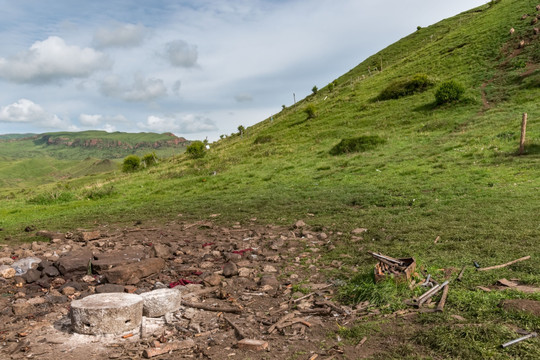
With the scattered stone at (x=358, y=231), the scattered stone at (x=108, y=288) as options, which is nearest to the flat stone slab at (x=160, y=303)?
the scattered stone at (x=108, y=288)

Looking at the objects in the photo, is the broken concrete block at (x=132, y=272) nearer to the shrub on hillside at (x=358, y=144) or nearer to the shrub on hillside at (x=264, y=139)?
the shrub on hillside at (x=358, y=144)

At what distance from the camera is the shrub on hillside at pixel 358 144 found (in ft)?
89.8

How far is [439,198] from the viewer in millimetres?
13875

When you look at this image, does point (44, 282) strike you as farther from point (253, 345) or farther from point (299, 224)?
point (299, 224)

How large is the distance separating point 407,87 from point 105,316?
143 feet

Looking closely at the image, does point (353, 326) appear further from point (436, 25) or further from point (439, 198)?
point (436, 25)

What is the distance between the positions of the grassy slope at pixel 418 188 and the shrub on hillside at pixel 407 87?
6.01ft

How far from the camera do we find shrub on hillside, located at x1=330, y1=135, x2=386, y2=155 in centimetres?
2738

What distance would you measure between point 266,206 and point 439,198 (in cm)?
781

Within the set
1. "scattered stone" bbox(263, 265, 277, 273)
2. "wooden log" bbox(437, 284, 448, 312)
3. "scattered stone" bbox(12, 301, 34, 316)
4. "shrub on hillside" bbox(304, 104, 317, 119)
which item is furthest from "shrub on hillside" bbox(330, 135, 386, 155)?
"scattered stone" bbox(12, 301, 34, 316)

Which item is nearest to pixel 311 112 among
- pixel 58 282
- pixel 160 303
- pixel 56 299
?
pixel 58 282

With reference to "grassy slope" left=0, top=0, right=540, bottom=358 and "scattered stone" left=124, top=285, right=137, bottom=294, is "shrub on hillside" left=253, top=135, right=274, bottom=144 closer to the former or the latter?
"grassy slope" left=0, top=0, right=540, bottom=358

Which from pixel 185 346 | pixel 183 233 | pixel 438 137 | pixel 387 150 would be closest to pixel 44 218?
pixel 183 233

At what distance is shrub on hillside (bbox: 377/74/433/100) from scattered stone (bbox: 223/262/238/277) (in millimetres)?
38965
